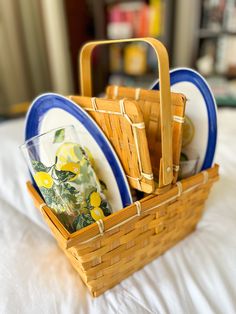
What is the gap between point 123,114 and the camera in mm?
A: 399

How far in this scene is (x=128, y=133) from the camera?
0.41 m

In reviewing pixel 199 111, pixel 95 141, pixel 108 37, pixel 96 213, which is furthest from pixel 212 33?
pixel 96 213

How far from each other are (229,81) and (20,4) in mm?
1853

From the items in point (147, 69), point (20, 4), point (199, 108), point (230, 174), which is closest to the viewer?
point (199, 108)

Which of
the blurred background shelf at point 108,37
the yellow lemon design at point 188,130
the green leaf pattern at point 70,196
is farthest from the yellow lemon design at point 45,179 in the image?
the blurred background shelf at point 108,37

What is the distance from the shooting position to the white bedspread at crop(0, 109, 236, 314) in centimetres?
41

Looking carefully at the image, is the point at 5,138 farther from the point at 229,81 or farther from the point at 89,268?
the point at 229,81

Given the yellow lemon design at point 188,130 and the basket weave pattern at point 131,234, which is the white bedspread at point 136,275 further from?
the yellow lemon design at point 188,130

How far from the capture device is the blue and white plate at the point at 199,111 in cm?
49

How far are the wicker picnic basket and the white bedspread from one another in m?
0.03

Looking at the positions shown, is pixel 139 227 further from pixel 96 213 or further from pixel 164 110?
pixel 164 110

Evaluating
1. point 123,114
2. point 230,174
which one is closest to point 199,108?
point 123,114

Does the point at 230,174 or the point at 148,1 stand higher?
the point at 148,1

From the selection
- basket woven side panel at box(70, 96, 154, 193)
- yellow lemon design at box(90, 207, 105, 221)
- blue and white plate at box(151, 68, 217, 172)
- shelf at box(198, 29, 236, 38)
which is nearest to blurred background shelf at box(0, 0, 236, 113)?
shelf at box(198, 29, 236, 38)
